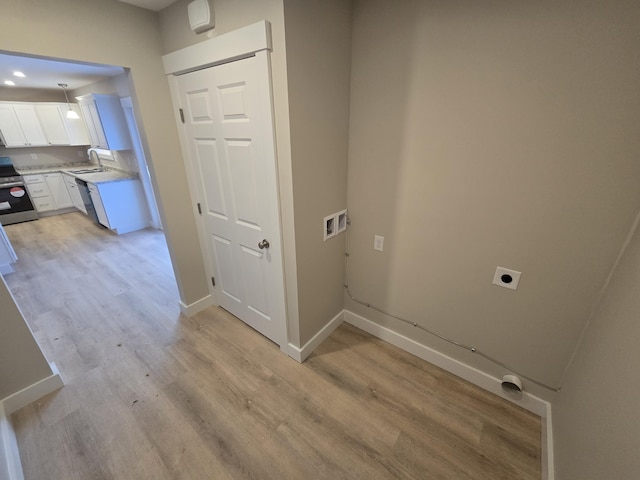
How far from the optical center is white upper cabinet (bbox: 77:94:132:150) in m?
3.84

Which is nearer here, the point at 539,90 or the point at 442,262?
the point at 539,90

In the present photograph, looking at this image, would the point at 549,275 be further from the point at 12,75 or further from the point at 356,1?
the point at 12,75

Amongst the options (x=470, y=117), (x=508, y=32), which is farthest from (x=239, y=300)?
(x=508, y=32)

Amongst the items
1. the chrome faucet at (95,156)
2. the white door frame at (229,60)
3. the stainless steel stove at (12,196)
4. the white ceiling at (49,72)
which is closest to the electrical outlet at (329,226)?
the white door frame at (229,60)

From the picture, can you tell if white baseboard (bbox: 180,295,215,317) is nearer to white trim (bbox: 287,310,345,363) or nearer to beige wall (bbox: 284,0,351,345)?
white trim (bbox: 287,310,345,363)

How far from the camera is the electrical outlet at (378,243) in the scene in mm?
1885

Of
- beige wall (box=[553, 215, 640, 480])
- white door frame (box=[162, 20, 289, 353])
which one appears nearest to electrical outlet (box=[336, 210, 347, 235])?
white door frame (box=[162, 20, 289, 353])

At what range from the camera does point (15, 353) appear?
154 cm

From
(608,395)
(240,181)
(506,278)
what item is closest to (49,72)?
(240,181)

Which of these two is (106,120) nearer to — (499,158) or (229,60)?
(229,60)

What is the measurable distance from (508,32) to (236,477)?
2.50 m

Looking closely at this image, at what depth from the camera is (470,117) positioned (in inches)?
52.4

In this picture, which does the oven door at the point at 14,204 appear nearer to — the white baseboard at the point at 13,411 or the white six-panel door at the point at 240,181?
the white baseboard at the point at 13,411

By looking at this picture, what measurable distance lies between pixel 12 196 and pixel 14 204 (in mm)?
156
